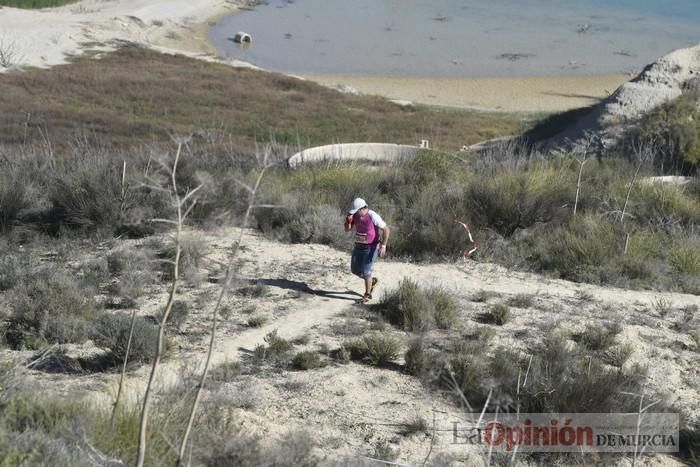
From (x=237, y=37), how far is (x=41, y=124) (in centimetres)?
3332

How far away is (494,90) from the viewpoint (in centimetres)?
4753

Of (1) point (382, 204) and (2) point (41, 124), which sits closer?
(1) point (382, 204)

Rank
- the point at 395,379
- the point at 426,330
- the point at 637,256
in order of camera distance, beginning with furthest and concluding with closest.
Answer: the point at 637,256 < the point at 426,330 < the point at 395,379

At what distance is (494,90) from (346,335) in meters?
40.6

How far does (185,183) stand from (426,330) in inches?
249

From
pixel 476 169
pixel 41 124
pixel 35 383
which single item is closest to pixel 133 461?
pixel 35 383

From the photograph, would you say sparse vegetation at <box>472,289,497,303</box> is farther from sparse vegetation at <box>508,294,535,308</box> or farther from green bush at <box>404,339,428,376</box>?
green bush at <box>404,339,428,376</box>

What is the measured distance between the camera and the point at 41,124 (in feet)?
88.3

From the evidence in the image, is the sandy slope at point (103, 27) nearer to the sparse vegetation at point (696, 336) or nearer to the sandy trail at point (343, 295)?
the sandy trail at point (343, 295)

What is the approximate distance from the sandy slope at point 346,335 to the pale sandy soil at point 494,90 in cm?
3244

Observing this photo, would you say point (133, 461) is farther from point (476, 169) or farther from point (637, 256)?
point (476, 169)

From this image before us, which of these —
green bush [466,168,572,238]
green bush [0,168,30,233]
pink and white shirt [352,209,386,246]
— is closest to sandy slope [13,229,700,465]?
pink and white shirt [352,209,386,246]

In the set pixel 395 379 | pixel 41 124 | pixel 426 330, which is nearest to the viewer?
pixel 395 379

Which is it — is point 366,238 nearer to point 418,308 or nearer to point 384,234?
point 384,234
